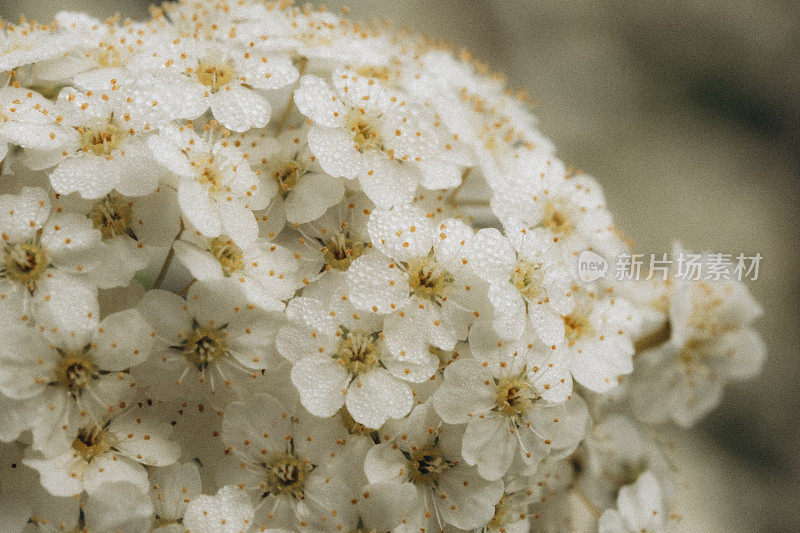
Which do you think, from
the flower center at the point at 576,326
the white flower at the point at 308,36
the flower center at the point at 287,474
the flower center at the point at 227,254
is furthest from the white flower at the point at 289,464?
the white flower at the point at 308,36

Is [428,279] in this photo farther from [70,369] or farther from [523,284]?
[70,369]

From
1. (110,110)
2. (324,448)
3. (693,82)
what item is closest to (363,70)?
(110,110)

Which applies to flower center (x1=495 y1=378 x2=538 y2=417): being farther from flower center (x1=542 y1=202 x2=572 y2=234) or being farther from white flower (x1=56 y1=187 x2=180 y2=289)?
white flower (x1=56 y1=187 x2=180 y2=289)

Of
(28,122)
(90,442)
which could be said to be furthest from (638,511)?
(28,122)

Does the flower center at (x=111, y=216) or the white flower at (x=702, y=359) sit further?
the white flower at (x=702, y=359)

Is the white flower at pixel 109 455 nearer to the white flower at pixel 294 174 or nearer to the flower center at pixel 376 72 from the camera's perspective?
the white flower at pixel 294 174

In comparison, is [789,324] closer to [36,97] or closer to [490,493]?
[490,493]

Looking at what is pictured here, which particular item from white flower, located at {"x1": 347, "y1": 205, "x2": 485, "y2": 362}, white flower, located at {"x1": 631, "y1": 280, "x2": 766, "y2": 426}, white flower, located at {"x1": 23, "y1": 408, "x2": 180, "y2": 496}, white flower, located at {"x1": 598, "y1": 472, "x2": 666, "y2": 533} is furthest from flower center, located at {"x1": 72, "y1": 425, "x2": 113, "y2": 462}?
white flower, located at {"x1": 631, "y1": 280, "x2": 766, "y2": 426}
